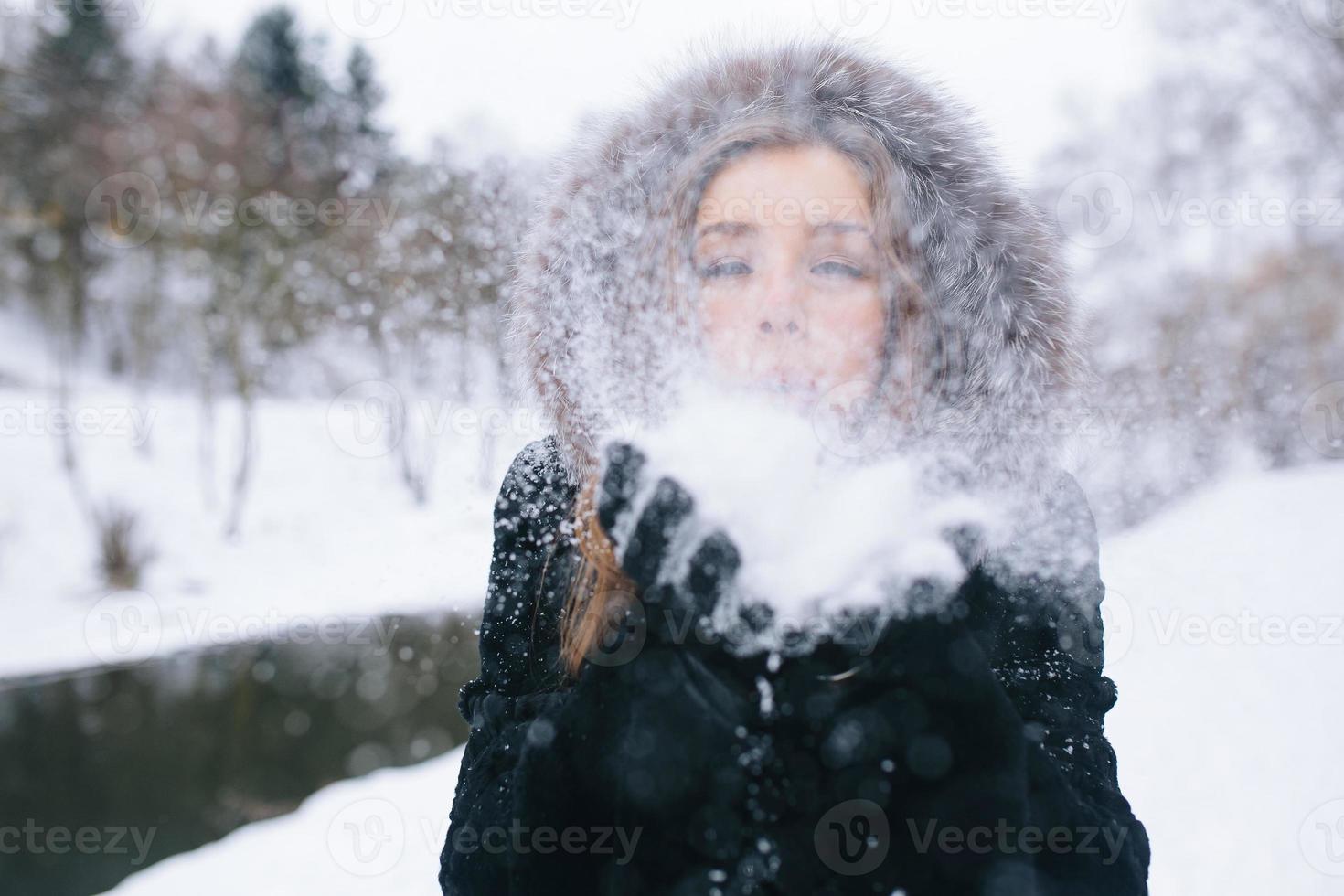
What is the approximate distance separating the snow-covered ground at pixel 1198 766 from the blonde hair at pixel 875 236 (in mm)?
2560

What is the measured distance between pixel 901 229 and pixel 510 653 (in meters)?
1.18

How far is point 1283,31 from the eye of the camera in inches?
400

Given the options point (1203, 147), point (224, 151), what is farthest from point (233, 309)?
point (1203, 147)

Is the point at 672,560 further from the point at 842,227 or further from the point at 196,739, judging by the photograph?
the point at 196,739

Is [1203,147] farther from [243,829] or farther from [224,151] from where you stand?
[224,151]

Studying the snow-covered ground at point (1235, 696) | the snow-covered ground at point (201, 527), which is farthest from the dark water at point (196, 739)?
the snow-covered ground at point (1235, 696)

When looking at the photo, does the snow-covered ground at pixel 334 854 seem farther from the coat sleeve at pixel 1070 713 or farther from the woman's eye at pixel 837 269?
the woman's eye at pixel 837 269

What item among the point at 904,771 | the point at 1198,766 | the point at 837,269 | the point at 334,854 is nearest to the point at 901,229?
the point at 837,269

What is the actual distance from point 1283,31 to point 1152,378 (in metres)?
6.99

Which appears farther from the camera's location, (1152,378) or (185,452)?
(185,452)

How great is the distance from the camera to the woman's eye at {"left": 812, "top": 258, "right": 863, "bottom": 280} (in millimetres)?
Result: 1299

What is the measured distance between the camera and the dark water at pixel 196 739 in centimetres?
461

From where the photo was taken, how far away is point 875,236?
1.34 metres

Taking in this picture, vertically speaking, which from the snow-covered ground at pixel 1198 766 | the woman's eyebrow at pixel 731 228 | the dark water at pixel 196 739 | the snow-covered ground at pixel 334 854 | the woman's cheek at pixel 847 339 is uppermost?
the woman's eyebrow at pixel 731 228
